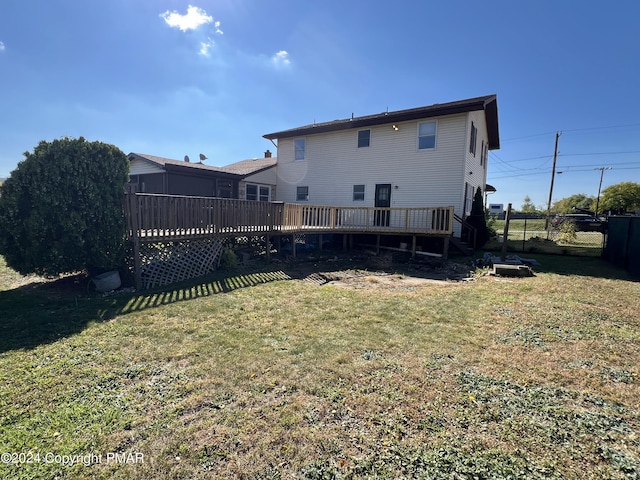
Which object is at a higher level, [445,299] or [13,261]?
[13,261]

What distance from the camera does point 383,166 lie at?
14086mm

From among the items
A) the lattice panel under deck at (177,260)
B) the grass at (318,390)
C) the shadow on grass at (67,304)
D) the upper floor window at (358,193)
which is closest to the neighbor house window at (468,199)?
the upper floor window at (358,193)

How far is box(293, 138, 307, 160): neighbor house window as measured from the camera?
54.3 ft

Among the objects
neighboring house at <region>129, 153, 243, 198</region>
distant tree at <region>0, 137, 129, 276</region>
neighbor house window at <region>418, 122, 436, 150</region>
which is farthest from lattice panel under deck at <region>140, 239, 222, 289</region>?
neighbor house window at <region>418, 122, 436, 150</region>

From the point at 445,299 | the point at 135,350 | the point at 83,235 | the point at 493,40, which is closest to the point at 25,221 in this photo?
the point at 83,235

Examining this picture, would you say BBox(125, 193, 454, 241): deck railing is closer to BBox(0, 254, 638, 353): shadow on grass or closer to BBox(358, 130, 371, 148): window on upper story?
BBox(0, 254, 638, 353): shadow on grass

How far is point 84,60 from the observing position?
10.2 meters

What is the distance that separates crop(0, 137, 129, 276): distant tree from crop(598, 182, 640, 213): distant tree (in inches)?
2372

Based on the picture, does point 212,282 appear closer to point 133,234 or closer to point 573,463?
point 133,234

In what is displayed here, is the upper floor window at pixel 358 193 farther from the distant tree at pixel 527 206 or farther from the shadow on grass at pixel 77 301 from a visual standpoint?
the distant tree at pixel 527 206

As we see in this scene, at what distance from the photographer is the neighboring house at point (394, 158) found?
12328 mm

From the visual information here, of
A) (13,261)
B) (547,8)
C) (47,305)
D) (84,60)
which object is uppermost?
(547,8)

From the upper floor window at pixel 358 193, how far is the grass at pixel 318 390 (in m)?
10.0

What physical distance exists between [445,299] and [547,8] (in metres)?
12.7
